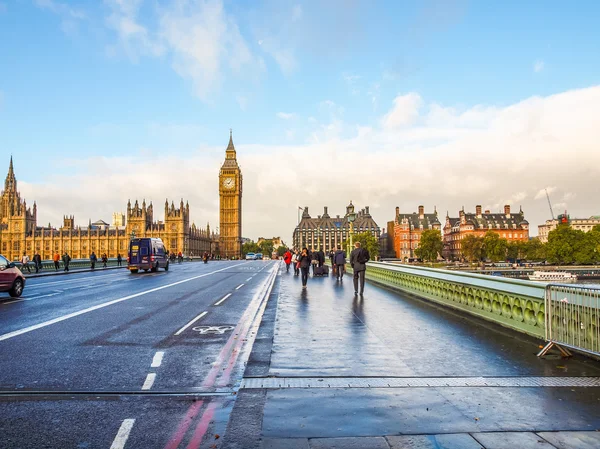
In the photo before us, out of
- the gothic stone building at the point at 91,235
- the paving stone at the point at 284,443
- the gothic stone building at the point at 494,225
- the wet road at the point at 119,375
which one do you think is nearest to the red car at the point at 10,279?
the wet road at the point at 119,375

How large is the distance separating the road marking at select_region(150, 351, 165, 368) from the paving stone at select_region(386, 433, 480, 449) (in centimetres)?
435

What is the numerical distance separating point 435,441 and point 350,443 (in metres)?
0.81

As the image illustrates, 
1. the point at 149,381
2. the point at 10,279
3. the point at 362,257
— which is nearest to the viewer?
the point at 149,381

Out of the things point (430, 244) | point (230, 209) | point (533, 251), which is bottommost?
point (533, 251)

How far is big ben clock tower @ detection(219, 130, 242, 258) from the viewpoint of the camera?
16312 cm

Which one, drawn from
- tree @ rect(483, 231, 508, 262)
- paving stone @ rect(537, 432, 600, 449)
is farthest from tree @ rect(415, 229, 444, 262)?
paving stone @ rect(537, 432, 600, 449)

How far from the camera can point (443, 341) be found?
9766 millimetres

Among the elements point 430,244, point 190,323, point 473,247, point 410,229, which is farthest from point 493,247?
point 190,323

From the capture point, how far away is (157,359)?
8.20 m

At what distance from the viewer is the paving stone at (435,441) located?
Answer: 4.52 metres

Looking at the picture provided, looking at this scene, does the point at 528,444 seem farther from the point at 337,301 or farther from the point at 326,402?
the point at 337,301

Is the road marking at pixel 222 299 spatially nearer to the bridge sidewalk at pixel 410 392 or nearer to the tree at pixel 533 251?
the bridge sidewalk at pixel 410 392

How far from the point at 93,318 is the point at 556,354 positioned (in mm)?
10810

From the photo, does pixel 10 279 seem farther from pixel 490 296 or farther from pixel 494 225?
pixel 494 225
